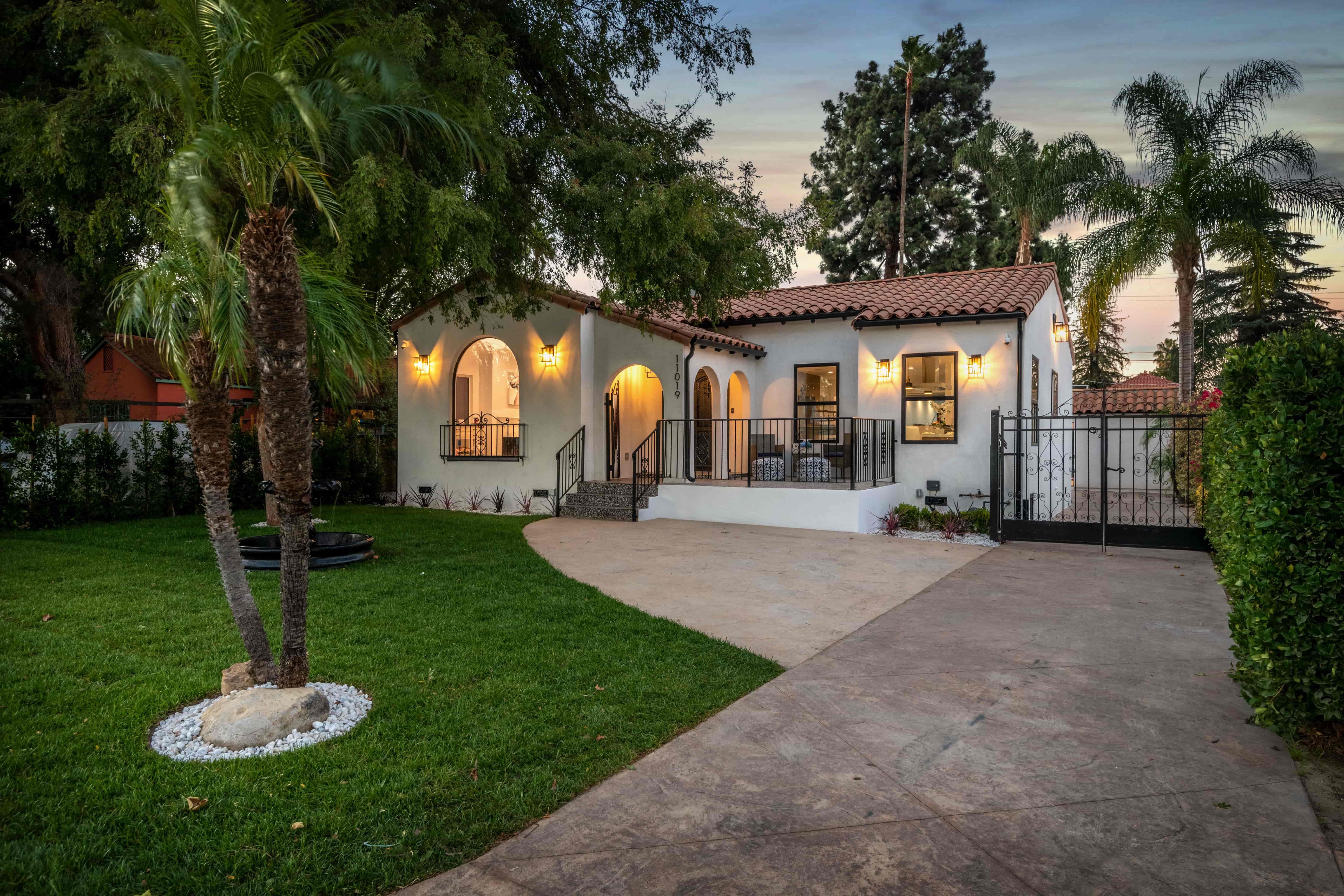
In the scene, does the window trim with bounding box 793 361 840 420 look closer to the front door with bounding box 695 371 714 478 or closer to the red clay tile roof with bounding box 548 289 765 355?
the red clay tile roof with bounding box 548 289 765 355

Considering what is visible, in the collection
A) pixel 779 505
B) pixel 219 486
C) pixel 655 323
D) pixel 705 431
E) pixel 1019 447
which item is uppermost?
pixel 655 323

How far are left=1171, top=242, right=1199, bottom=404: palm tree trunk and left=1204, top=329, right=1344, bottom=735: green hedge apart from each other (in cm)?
1307

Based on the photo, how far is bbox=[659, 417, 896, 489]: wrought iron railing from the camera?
12.6 meters

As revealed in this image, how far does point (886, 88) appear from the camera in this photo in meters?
27.4

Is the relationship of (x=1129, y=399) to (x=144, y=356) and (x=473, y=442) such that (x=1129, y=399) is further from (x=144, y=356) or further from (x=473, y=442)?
(x=144, y=356)

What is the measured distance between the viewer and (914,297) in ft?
47.1

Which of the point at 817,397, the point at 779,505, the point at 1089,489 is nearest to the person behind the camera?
the point at 779,505

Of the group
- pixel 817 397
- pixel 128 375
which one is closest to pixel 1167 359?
pixel 817 397

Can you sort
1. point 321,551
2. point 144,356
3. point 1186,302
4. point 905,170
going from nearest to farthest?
point 321,551 < point 1186,302 < point 144,356 < point 905,170

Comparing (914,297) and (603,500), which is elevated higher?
(914,297)

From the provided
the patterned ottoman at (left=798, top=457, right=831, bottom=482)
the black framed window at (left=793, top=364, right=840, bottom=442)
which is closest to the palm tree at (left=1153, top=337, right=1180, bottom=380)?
the black framed window at (left=793, top=364, right=840, bottom=442)

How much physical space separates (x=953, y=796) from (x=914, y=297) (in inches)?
494

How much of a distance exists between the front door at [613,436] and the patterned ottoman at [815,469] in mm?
3542

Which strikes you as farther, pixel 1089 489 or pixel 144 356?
pixel 144 356
